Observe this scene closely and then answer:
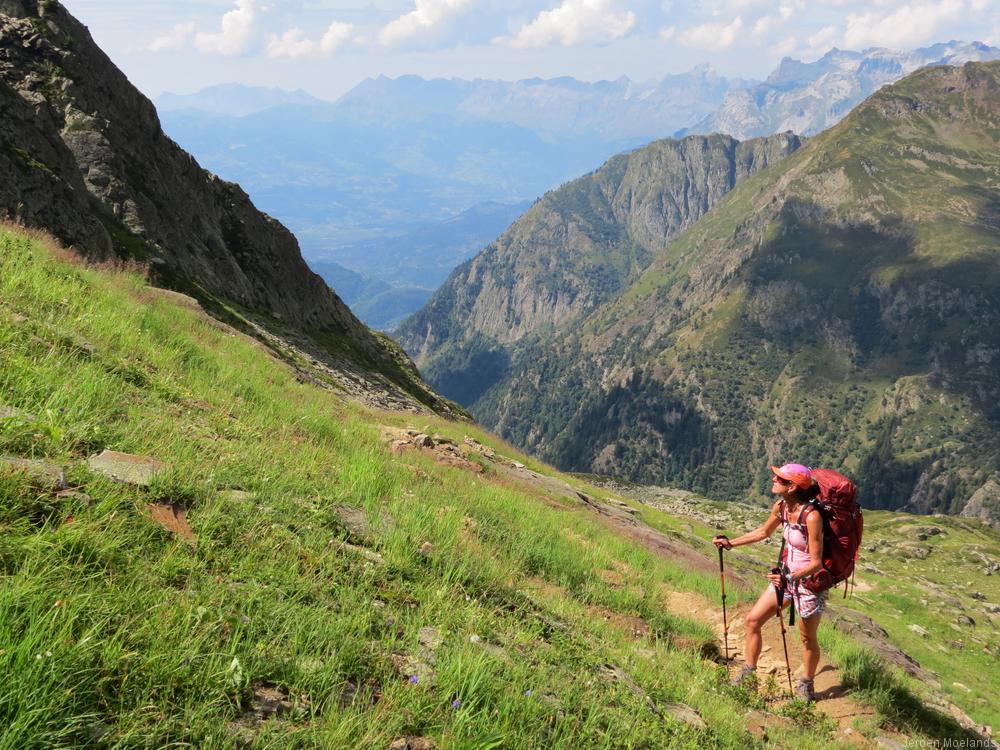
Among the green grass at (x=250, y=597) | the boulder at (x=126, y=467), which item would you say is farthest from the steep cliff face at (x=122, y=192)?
the boulder at (x=126, y=467)

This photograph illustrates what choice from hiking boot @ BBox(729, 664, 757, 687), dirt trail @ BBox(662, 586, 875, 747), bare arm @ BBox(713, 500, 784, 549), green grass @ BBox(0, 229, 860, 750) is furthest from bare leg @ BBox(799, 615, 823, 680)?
green grass @ BBox(0, 229, 860, 750)

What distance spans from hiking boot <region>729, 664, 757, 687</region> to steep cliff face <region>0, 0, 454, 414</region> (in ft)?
75.7

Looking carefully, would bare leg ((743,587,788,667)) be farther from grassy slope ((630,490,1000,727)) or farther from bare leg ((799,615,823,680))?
grassy slope ((630,490,1000,727))

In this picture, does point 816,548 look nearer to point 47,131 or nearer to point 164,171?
point 47,131

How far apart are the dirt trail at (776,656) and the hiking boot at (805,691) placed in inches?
5.7

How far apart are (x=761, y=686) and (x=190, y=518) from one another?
8190 mm

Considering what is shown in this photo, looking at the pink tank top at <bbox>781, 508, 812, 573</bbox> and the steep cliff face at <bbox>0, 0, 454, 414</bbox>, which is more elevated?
the steep cliff face at <bbox>0, 0, 454, 414</bbox>

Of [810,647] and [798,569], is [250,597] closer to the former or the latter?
[798,569]

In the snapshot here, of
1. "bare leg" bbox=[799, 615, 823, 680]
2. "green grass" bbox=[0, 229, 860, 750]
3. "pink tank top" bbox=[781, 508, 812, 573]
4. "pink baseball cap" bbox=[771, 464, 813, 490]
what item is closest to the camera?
"green grass" bbox=[0, 229, 860, 750]

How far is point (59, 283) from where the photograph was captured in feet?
29.3

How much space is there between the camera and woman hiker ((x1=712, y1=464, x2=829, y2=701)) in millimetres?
7863

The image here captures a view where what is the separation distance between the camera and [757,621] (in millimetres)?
8688

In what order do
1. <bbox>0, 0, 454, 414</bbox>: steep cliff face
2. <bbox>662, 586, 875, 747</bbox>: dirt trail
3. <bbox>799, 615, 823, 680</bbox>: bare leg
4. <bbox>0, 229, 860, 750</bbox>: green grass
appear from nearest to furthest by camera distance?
<bbox>0, 229, 860, 750</bbox>: green grass < <bbox>662, 586, 875, 747</bbox>: dirt trail < <bbox>799, 615, 823, 680</bbox>: bare leg < <bbox>0, 0, 454, 414</bbox>: steep cliff face

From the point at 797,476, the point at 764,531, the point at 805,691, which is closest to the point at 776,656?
the point at 805,691
